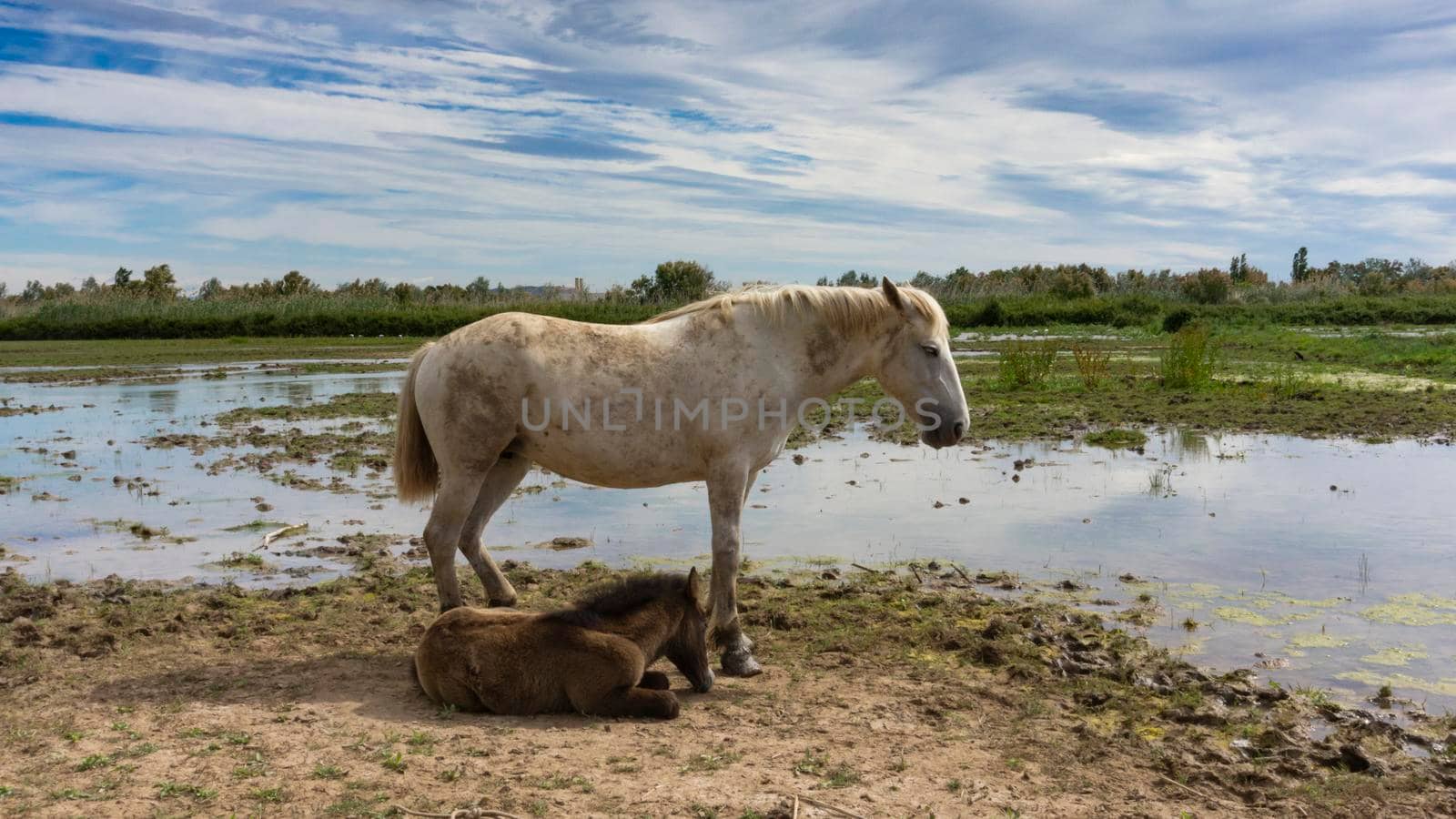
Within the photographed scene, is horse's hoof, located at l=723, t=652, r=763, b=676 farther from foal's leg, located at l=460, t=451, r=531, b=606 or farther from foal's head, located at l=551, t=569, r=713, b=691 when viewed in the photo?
foal's leg, located at l=460, t=451, r=531, b=606

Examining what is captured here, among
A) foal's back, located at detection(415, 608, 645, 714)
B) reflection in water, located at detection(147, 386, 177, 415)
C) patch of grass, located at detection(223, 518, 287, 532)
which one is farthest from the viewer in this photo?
reflection in water, located at detection(147, 386, 177, 415)

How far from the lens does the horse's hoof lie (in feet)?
17.9

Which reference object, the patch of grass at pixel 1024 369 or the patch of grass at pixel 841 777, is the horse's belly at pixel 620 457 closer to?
the patch of grass at pixel 841 777

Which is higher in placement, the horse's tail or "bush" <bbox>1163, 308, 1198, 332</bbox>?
"bush" <bbox>1163, 308, 1198, 332</bbox>

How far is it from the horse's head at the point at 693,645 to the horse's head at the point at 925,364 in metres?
1.75

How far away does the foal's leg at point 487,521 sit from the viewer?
5.97 meters

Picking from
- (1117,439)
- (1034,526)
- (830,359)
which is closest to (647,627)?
(830,359)

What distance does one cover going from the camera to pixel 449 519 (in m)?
5.70

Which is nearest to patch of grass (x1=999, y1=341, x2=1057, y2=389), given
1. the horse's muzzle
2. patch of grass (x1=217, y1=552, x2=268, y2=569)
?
the horse's muzzle

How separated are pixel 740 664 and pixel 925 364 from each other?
197 cm

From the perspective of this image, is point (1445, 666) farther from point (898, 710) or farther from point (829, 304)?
point (829, 304)

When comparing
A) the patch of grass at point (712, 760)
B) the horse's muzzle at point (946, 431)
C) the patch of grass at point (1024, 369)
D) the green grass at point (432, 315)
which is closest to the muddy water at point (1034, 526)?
the horse's muzzle at point (946, 431)

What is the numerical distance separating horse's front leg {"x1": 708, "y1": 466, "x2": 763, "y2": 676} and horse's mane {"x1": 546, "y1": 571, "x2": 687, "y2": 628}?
0.45 meters

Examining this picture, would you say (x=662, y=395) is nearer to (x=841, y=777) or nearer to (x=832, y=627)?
(x=832, y=627)
